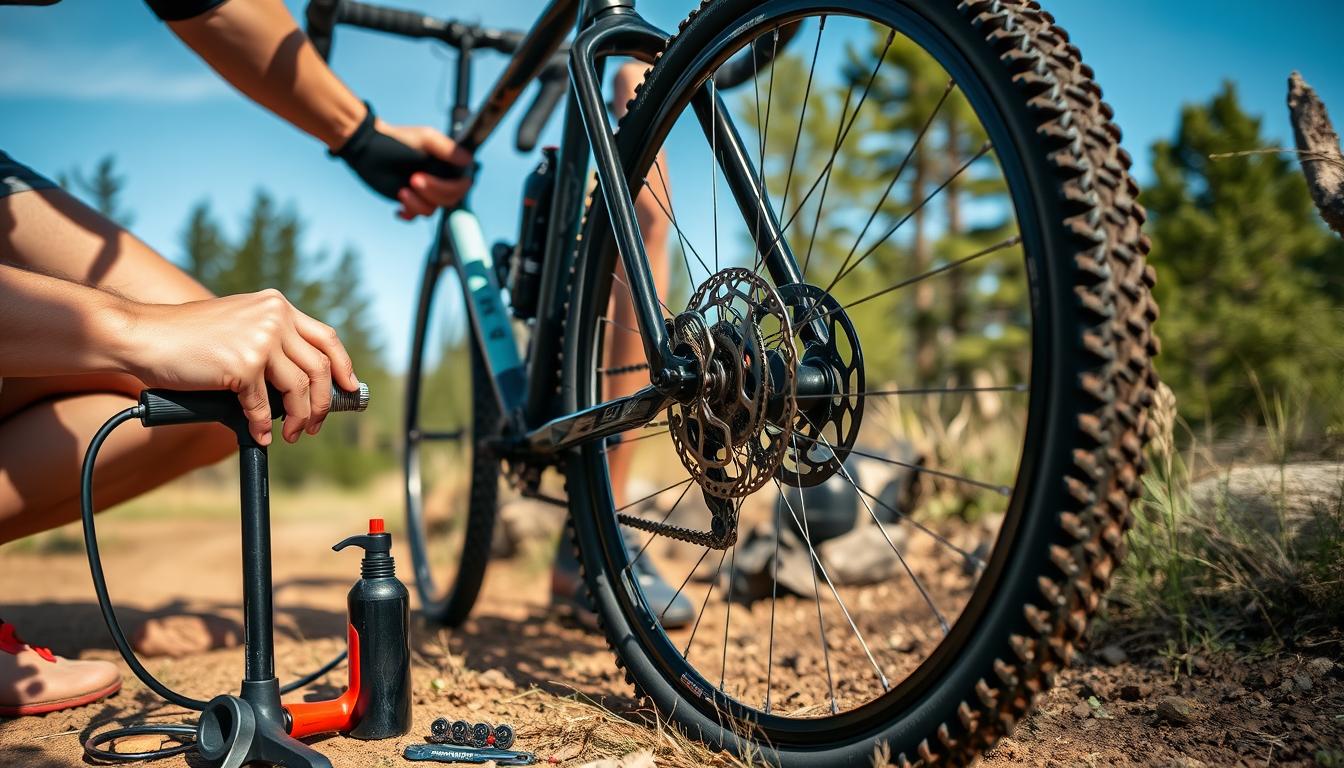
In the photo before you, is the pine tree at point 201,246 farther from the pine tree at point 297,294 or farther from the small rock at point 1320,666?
the small rock at point 1320,666

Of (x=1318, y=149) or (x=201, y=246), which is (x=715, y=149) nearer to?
(x=1318, y=149)

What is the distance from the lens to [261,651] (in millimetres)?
1173

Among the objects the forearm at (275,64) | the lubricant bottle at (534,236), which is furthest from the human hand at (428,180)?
the lubricant bottle at (534,236)

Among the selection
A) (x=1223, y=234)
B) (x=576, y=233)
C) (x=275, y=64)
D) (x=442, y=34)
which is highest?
(x=1223, y=234)

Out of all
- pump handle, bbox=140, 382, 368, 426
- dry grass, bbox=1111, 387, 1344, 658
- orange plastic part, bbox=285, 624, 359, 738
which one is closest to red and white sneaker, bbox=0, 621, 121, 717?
orange plastic part, bbox=285, 624, 359, 738

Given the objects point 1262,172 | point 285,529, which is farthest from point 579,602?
point 1262,172

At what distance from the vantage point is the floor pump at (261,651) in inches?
44.6

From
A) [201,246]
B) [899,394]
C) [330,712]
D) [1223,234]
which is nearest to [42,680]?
[330,712]

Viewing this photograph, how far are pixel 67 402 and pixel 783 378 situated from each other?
1.49m

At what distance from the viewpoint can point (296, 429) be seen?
1214 mm

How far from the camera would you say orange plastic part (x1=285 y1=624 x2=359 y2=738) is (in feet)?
4.11

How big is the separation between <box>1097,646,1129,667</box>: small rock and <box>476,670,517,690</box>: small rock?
112 cm

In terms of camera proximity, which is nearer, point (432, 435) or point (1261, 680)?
point (1261, 680)

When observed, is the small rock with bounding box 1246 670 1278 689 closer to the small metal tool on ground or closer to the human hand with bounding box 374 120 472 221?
the small metal tool on ground
